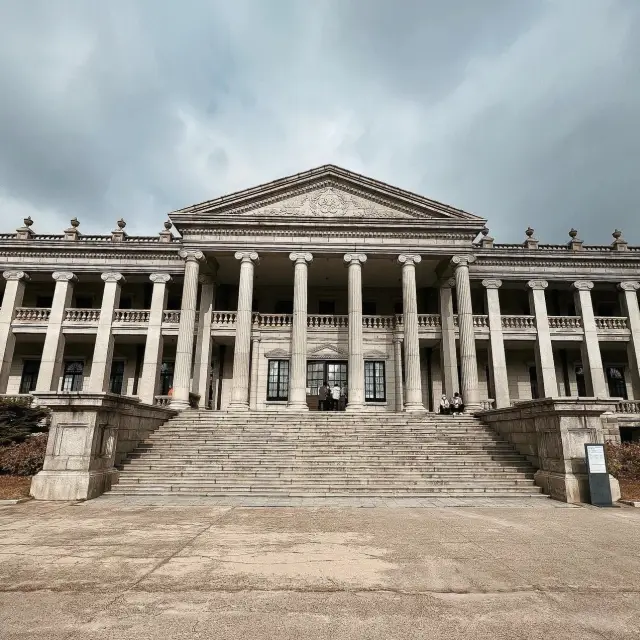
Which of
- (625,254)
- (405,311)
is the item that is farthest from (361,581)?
(625,254)

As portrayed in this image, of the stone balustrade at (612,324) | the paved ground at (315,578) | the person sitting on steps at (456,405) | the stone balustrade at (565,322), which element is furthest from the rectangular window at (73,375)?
the stone balustrade at (612,324)

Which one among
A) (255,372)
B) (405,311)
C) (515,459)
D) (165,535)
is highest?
(405,311)

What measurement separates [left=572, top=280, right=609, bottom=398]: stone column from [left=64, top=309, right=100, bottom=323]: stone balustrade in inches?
1190

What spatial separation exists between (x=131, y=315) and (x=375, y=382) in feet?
51.8

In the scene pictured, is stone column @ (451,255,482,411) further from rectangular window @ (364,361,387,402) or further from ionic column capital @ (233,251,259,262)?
ionic column capital @ (233,251,259,262)

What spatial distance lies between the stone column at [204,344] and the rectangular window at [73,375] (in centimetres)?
925

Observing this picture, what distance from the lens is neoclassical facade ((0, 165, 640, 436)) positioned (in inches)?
928

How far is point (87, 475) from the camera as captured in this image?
1131 cm

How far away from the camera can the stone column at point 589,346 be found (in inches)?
1001

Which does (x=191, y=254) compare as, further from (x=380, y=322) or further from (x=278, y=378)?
(x=380, y=322)

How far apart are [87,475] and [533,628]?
436 inches

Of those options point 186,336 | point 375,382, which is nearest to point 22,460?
point 186,336

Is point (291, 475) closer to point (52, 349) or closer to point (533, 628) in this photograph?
point (533, 628)

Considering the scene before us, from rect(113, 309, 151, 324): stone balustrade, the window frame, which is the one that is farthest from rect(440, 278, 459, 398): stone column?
rect(113, 309, 151, 324): stone balustrade
